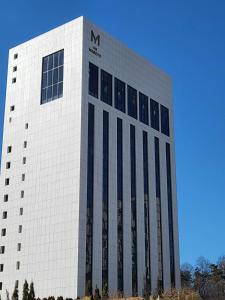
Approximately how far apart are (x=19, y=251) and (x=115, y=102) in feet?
74.5

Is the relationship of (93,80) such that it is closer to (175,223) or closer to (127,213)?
(127,213)

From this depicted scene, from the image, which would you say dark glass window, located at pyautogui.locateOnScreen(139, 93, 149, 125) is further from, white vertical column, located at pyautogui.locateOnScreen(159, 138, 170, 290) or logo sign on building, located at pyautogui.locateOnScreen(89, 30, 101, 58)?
logo sign on building, located at pyautogui.locateOnScreen(89, 30, 101, 58)

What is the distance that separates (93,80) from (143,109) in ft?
34.9

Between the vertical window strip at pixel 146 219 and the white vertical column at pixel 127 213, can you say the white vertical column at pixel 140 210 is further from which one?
the white vertical column at pixel 127 213

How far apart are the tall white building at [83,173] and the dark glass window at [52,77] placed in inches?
6.0

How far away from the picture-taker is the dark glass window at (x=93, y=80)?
65.8 m

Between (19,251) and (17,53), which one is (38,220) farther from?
(17,53)

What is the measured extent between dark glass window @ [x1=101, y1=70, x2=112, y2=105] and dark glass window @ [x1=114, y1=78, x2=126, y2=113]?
4.01ft

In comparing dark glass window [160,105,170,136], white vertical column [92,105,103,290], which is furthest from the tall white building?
dark glass window [160,105,170,136]

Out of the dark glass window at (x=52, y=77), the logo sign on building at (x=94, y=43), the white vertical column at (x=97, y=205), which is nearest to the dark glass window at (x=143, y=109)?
the white vertical column at (x=97, y=205)

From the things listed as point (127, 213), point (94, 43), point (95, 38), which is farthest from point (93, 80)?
point (127, 213)

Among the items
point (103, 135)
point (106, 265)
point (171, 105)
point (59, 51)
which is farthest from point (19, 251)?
point (171, 105)

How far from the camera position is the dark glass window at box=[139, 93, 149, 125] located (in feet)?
240

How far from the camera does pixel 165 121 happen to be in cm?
7819
